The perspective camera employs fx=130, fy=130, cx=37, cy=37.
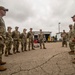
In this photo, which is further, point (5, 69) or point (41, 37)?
point (41, 37)

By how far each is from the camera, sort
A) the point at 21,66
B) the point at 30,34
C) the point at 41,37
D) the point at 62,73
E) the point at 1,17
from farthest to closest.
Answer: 1. the point at 41,37
2. the point at 30,34
3. the point at 21,66
4. the point at 1,17
5. the point at 62,73

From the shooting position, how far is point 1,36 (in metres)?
4.77

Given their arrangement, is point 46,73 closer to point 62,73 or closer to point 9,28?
point 62,73

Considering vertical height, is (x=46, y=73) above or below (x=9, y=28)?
below

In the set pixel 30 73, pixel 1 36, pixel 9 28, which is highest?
pixel 9 28

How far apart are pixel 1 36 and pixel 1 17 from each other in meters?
0.73

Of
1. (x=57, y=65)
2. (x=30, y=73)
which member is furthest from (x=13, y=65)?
(x=57, y=65)

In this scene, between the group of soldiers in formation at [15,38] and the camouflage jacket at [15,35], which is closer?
the group of soldiers in formation at [15,38]

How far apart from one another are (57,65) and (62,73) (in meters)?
0.68

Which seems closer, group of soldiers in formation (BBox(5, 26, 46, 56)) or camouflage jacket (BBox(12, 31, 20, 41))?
group of soldiers in formation (BBox(5, 26, 46, 56))

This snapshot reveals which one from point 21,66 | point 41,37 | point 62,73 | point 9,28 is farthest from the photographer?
point 41,37

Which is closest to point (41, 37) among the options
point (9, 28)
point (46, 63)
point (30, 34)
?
point (30, 34)

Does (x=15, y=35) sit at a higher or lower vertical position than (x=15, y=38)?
higher

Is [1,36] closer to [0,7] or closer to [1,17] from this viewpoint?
[1,17]
